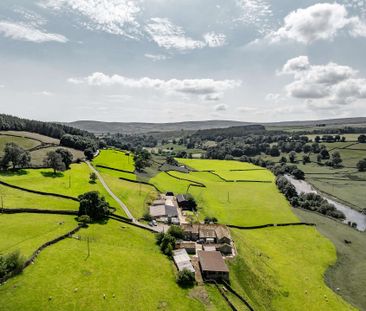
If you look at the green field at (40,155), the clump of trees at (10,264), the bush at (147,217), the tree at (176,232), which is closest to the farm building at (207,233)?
the tree at (176,232)

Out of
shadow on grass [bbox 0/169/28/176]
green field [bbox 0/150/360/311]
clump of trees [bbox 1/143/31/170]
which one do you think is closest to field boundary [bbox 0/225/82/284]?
green field [bbox 0/150/360/311]

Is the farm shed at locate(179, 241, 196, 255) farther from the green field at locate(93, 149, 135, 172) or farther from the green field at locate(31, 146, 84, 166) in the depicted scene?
the green field at locate(93, 149, 135, 172)

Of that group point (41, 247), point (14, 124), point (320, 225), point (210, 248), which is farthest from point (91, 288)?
point (14, 124)

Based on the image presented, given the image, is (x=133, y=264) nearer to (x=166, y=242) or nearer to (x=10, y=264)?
(x=166, y=242)

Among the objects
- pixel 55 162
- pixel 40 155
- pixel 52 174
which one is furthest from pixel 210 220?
pixel 40 155

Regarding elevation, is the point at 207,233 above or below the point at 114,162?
below

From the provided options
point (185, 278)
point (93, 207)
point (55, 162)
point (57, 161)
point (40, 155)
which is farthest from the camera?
point (40, 155)
